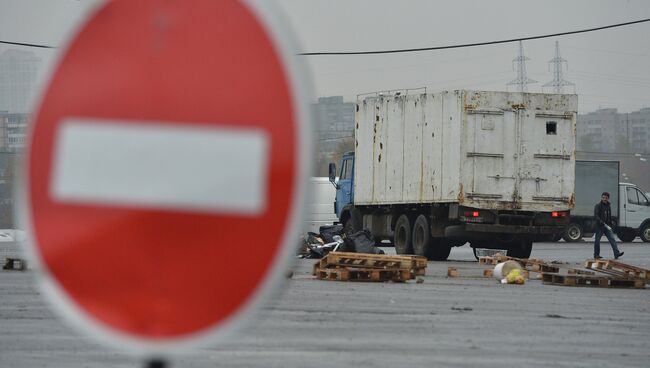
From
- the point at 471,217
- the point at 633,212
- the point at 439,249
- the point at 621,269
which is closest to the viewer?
the point at 621,269

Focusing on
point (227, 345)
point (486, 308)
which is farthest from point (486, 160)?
point (227, 345)

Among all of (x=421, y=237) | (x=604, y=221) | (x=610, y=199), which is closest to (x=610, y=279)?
(x=421, y=237)

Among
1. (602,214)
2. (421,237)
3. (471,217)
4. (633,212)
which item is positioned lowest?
(421,237)

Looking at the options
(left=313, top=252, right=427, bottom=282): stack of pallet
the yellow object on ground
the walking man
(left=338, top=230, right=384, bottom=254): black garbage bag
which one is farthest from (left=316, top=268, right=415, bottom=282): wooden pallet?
the walking man

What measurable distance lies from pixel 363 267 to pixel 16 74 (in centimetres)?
1941

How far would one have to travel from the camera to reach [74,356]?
10.3 metres

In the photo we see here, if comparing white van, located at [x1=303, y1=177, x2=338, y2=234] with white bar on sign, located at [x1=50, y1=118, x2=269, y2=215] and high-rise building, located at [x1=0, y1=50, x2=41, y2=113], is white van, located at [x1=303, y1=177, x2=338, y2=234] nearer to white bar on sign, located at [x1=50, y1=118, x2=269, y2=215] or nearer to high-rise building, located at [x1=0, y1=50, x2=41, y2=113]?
high-rise building, located at [x1=0, y1=50, x2=41, y2=113]

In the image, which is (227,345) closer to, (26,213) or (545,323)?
(545,323)

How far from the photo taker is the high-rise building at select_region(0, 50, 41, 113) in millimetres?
38031

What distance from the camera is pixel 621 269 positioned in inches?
927

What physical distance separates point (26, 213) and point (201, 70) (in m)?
0.57

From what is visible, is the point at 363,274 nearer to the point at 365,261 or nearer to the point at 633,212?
the point at 365,261

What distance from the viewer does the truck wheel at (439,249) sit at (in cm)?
3164

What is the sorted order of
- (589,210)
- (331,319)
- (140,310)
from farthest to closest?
1. (589,210)
2. (331,319)
3. (140,310)
